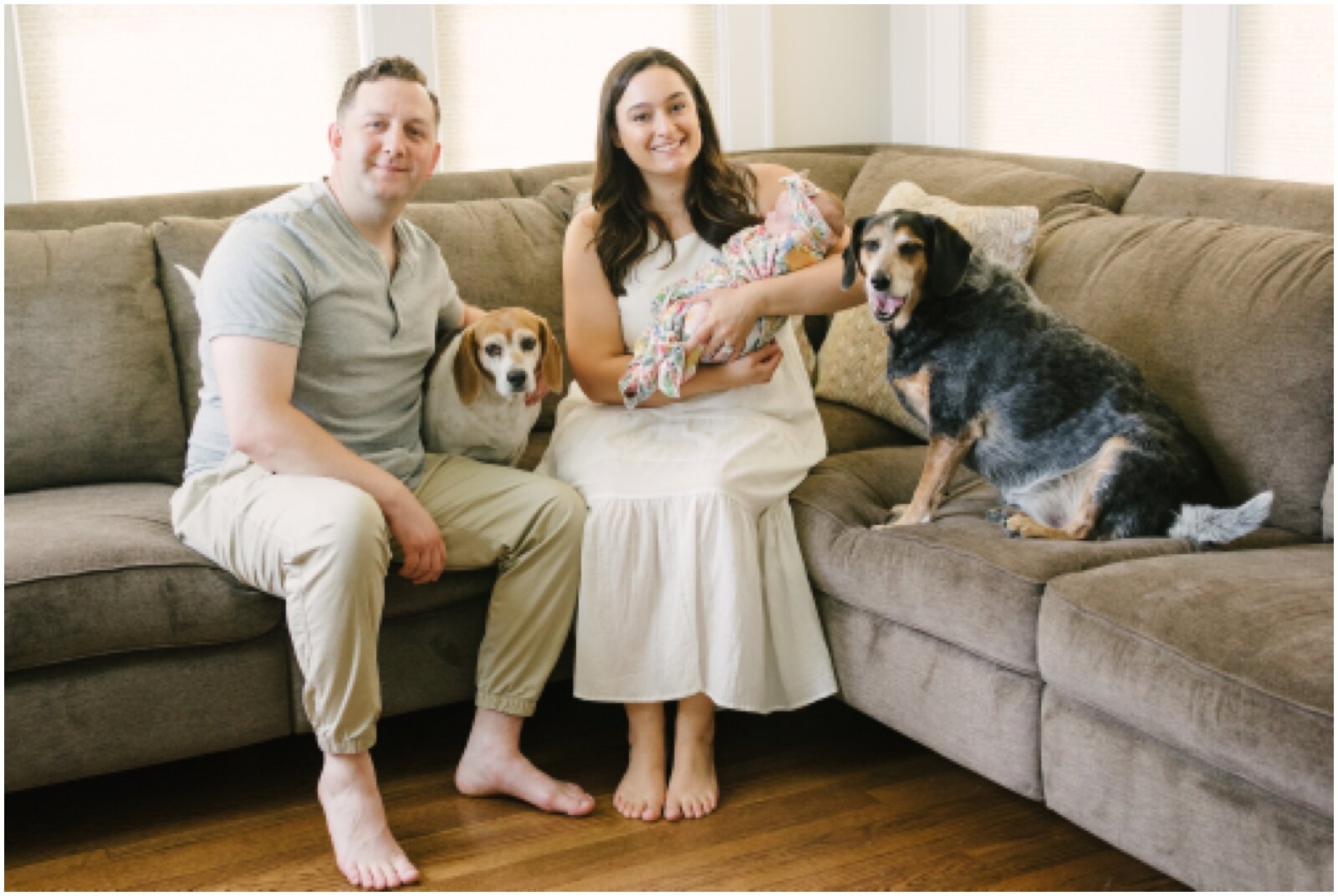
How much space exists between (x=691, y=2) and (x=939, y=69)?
726mm

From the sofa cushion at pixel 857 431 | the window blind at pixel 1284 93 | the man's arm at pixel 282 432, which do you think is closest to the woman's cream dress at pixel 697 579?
the man's arm at pixel 282 432

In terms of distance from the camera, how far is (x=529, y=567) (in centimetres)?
255

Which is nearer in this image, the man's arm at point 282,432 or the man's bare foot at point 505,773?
the man's arm at point 282,432

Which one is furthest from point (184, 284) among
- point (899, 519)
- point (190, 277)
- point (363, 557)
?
point (899, 519)

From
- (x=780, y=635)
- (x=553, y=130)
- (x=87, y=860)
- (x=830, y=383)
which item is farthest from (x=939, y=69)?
(x=87, y=860)

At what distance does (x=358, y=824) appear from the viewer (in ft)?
7.66

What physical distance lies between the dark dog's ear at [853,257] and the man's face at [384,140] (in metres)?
0.74

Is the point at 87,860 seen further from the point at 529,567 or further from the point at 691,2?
the point at 691,2

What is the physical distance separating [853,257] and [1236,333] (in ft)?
2.19

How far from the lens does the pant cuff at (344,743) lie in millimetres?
2309

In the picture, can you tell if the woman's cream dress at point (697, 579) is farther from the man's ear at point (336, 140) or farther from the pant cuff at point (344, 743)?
the man's ear at point (336, 140)

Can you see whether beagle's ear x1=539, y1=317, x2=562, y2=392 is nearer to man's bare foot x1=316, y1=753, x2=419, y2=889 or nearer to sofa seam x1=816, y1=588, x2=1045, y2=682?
sofa seam x1=816, y1=588, x2=1045, y2=682

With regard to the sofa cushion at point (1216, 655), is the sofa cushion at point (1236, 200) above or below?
above

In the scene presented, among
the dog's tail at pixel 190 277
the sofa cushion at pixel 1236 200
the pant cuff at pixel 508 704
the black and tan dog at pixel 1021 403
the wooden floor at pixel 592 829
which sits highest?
the sofa cushion at pixel 1236 200
